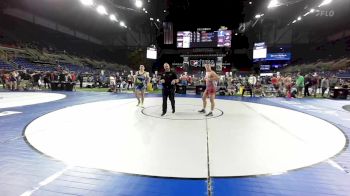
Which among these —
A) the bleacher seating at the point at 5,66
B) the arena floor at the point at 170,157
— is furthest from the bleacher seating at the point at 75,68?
the arena floor at the point at 170,157

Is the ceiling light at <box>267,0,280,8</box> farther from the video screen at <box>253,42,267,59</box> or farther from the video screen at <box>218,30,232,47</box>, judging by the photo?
the video screen at <box>218,30,232,47</box>

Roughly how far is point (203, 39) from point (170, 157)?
22993 mm

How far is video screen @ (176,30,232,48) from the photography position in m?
25.0

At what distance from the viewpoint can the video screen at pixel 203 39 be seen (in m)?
25.0

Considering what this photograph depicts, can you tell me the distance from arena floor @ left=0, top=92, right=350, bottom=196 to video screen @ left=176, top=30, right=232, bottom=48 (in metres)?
19.8

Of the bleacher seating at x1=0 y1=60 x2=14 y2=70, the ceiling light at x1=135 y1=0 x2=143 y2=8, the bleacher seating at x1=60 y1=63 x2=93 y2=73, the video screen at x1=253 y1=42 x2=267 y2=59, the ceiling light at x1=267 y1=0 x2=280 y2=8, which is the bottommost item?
the bleacher seating at x1=0 y1=60 x2=14 y2=70

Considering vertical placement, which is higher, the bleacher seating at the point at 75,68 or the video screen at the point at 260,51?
the video screen at the point at 260,51

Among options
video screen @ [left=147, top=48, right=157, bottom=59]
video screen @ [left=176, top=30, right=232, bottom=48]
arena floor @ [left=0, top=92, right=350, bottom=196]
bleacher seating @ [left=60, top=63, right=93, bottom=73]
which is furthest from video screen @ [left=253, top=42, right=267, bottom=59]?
bleacher seating @ [left=60, top=63, right=93, bottom=73]

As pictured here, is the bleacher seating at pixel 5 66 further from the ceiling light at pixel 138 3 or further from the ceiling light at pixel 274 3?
the ceiling light at pixel 274 3

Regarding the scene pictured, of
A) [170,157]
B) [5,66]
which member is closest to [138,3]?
[5,66]

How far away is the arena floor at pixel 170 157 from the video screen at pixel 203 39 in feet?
65.1

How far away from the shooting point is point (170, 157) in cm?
367

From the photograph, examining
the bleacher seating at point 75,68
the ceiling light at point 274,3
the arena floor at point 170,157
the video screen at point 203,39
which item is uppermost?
the ceiling light at point 274,3

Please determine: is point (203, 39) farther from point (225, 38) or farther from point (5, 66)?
point (5, 66)
